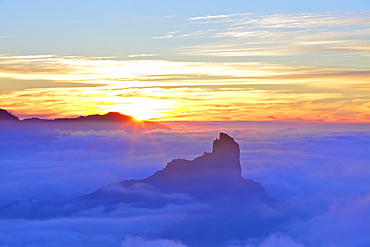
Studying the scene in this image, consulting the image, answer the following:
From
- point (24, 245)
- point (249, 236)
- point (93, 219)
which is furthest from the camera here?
point (93, 219)

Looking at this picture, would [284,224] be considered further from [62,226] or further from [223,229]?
[62,226]

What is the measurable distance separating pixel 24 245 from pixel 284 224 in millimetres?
98903

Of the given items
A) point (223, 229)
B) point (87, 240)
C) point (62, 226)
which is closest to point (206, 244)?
point (223, 229)

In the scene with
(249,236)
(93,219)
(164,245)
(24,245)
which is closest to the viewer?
(24,245)

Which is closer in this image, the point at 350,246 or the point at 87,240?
the point at 87,240

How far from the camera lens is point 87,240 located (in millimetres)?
168625

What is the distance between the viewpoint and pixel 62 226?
185 m

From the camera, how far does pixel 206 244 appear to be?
587 feet

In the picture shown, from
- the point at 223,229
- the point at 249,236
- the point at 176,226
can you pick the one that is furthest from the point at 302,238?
the point at 176,226

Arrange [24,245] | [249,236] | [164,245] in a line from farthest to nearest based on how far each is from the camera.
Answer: [249,236]
[164,245]
[24,245]

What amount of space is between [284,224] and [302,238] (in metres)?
20.8

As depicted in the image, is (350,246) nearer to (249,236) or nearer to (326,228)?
(326,228)

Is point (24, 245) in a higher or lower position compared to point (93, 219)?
lower

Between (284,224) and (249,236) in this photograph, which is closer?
(249,236)
